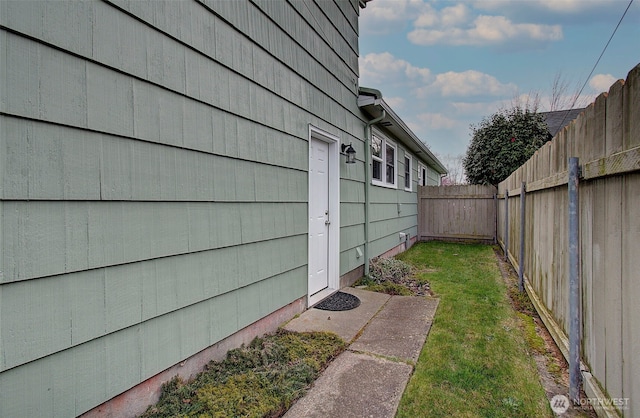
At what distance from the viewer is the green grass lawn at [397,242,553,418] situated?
82.6 inches

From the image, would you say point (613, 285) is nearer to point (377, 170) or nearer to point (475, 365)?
point (475, 365)

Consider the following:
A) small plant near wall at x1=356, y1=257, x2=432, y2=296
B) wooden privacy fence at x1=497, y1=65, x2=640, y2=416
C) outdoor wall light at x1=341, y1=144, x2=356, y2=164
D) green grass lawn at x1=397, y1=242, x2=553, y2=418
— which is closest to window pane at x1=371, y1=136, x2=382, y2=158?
outdoor wall light at x1=341, y1=144, x2=356, y2=164

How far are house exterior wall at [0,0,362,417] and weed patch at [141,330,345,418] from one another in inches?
8.0

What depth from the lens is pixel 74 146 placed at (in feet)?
5.16

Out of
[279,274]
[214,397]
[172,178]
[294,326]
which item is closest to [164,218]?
[172,178]

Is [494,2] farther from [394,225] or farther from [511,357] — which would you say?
[511,357]

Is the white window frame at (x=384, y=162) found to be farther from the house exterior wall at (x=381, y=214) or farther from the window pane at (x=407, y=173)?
the window pane at (x=407, y=173)

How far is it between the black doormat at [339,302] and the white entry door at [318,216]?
18cm

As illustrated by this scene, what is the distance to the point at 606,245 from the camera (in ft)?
5.97

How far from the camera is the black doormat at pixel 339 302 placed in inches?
153

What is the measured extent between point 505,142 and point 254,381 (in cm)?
1162

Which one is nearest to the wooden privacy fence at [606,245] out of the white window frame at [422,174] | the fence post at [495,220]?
the fence post at [495,220]

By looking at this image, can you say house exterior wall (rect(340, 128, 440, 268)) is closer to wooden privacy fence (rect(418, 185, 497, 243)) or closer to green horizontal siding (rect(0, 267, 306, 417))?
wooden privacy fence (rect(418, 185, 497, 243))

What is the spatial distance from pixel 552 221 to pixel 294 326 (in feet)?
8.54
